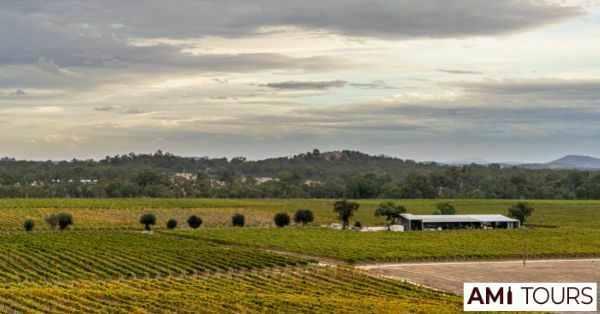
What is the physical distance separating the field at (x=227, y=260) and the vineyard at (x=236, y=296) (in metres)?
0.08

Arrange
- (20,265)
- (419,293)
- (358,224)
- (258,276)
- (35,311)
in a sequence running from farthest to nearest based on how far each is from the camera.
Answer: (358,224) → (20,265) → (258,276) → (419,293) → (35,311)

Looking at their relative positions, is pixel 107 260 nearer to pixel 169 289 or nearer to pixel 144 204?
pixel 169 289

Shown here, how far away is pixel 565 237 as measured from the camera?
99.9 metres

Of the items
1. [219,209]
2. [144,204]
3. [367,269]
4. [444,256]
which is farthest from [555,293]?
[144,204]

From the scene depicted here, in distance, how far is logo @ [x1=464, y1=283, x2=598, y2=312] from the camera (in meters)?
45.3

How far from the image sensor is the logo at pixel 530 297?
45.3m

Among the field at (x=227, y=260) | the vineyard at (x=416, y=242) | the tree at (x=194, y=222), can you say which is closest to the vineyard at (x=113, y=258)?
the field at (x=227, y=260)

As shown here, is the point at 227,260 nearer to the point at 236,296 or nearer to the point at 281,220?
the point at 236,296

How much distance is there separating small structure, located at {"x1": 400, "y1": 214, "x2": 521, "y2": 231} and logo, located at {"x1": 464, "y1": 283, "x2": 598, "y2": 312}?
6144 cm

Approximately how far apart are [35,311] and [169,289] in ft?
40.7

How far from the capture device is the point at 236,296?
166 ft

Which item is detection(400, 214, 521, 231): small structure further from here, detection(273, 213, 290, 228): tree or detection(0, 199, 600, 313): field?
detection(273, 213, 290, 228): tree

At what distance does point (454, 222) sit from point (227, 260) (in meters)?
54.0

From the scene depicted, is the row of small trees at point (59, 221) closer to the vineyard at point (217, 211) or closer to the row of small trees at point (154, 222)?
the vineyard at point (217, 211)
